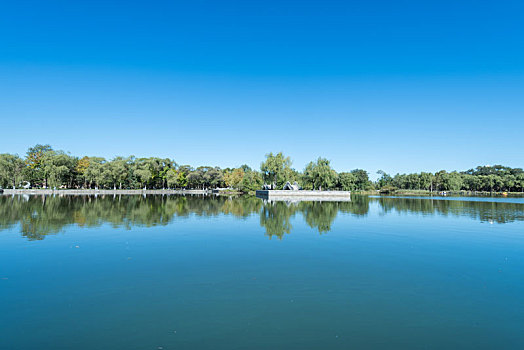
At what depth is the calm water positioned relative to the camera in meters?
5.28

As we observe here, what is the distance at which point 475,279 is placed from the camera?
347 inches

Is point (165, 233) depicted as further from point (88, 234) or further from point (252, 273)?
point (252, 273)

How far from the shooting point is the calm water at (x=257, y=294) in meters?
5.28

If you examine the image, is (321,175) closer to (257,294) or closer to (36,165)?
(257,294)

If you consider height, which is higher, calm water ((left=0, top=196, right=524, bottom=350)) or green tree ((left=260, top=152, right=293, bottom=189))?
green tree ((left=260, top=152, right=293, bottom=189))

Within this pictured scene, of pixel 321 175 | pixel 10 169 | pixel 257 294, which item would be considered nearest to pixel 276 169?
pixel 321 175

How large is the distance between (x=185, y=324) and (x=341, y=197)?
60156mm

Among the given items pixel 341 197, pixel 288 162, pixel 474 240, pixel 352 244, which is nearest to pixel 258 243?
Result: pixel 352 244

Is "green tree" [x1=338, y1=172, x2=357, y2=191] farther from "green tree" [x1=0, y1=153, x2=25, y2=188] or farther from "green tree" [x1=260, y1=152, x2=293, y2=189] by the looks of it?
"green tree" [x1=0, y1=153, x2=25, y2=188]

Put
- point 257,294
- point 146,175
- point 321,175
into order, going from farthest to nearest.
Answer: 1. point 146,175
2. point 321,175
3. point 257,294

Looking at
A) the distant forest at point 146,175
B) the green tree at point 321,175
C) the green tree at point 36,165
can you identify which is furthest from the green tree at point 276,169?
the green tree at point 36,165

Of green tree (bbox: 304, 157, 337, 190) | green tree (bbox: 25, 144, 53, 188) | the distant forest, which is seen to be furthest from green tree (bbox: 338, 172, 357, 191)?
green tree (bbox: 25, 144, 53, 188)

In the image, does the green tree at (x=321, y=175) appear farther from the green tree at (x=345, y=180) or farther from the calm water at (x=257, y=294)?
the calm water at (x=257, y=294)

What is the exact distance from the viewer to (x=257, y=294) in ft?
23.7
